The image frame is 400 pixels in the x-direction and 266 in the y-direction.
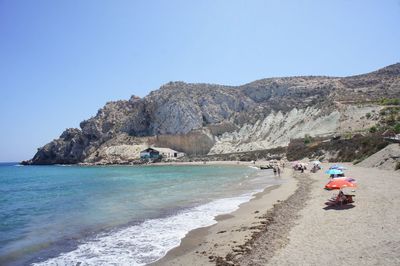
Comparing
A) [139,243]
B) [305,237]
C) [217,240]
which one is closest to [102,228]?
[139,243]

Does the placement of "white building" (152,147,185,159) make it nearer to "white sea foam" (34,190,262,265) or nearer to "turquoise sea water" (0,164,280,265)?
"turquoise sea water" (0,164,280,265)

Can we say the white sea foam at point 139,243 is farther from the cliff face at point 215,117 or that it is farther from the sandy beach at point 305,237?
the cliff face at point 215,117

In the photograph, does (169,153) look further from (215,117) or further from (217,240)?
(217,240)

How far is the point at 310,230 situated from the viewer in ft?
36.7

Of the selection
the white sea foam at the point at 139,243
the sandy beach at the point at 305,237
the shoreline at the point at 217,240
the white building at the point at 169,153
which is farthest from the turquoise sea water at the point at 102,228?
the white building at the point at 169,153

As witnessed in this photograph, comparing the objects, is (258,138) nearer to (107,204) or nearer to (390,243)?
(107,204)

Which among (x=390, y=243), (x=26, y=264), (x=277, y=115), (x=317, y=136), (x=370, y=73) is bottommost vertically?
(x=26, y=264)

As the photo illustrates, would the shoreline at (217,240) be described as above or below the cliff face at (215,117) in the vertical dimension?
below

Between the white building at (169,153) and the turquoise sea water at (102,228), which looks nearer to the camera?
Answer: the turquoise sea water at (102,228)

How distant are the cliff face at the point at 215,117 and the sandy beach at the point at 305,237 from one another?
226 ft

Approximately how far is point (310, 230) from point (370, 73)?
12167 cm

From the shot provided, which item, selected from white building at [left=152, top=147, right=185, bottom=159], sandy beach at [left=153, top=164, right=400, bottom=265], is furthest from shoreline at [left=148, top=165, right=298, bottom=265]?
white building at [left=152, top=147, right=185, bottom=159]

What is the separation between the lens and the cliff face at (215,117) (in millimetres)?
93188

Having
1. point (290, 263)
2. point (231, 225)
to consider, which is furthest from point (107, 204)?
point (290, 263)
